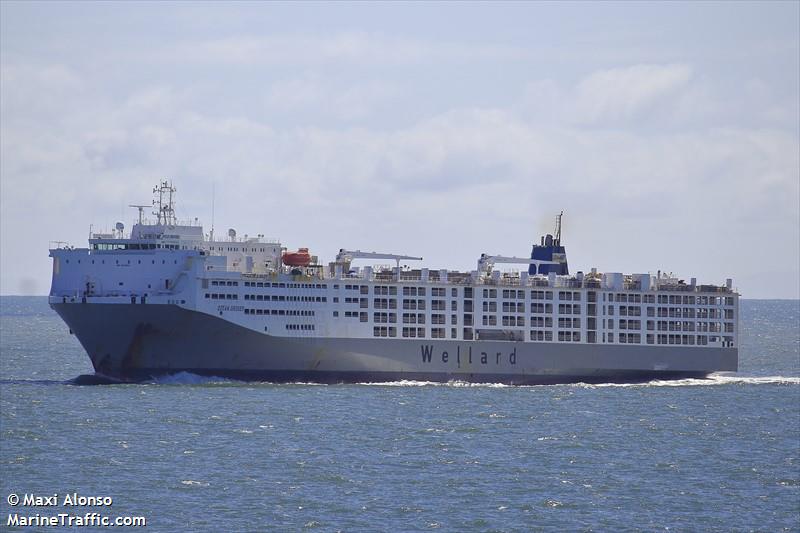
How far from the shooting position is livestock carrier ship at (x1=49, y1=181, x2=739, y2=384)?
76250 mm

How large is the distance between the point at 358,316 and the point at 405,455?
2358cm

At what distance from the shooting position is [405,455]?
57.6m

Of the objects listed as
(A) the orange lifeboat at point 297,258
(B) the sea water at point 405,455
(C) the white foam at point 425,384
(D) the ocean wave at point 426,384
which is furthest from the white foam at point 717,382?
(A) the orange lifeboat at point 297,258

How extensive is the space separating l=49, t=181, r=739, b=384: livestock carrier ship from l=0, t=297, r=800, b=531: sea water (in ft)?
4.99

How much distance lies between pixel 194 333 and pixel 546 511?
1255 inches

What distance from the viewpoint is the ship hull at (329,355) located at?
75875 millimetres

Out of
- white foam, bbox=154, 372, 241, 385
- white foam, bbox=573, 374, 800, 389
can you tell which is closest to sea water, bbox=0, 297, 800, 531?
white foam, bbox=154, 372, 241, 385

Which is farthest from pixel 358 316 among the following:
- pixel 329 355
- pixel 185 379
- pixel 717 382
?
pixel 717 382

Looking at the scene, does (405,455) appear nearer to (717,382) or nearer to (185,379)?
(185,379)

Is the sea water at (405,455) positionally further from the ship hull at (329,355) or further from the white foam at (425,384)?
the ship hull at (329,355)

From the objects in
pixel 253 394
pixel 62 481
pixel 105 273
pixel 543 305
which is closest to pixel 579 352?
pixel 543 305

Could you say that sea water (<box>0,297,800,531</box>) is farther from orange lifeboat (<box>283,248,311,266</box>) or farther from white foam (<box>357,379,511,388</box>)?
orange lifeboat (<box>283,248,311,266</box>)

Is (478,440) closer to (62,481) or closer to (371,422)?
(371,422)

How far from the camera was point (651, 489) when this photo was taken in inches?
2072
